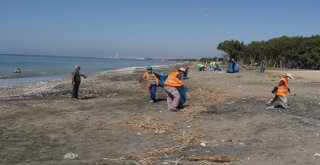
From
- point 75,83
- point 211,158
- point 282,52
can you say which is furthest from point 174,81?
point 282,52

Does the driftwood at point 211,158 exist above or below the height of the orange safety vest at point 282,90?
below

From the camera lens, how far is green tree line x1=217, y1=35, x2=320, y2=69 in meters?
67.8

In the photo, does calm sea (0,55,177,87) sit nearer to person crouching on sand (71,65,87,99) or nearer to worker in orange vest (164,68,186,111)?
person crouching on sand (71,65,87,99)

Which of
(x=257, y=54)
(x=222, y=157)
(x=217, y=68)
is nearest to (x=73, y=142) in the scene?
(x=222, y=157)

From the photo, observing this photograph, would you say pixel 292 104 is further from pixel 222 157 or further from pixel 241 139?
pixel 222 157

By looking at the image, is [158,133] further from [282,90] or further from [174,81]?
[282,90]

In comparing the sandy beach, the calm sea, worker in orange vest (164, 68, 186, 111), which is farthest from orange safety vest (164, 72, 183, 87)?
the calm sea

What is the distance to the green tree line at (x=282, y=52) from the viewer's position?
222 feet

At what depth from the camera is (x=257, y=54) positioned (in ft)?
275

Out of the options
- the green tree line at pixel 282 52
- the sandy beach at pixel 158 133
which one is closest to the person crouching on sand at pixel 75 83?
the sandy beach at pixel 158 133

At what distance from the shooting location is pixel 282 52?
73.2 m

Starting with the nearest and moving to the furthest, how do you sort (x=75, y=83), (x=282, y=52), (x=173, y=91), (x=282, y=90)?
1. (x=282, y=90)
2. (x=173, y=91)
3. (x=75, y=83)
4. (x=282, y=52)

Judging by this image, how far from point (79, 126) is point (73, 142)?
1.96m

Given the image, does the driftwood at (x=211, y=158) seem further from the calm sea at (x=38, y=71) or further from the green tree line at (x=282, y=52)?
the green tree line at (x=282, y=52)
